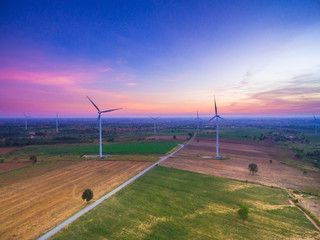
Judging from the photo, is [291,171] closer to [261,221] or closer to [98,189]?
[261,221]

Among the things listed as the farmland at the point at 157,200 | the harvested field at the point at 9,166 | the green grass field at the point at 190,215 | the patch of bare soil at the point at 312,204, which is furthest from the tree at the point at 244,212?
the harvested field at the point at 9,166

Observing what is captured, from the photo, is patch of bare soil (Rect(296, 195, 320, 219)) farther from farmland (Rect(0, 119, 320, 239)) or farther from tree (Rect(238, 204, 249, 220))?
tree (Rect(238, 204, 249, 220))

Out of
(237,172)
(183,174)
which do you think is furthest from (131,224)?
(237,172)

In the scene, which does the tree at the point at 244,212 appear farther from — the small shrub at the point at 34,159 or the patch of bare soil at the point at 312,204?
the small shrub at the point at 34,159

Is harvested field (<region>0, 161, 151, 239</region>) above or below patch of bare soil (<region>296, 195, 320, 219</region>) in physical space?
above

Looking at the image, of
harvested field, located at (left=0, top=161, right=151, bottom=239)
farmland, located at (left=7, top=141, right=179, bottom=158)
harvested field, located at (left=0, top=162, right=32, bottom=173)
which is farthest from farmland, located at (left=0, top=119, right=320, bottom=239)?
farmland, located at (left=7, top=141, right=179, bottom=158)

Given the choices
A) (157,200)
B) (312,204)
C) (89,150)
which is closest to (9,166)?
(89,150)
